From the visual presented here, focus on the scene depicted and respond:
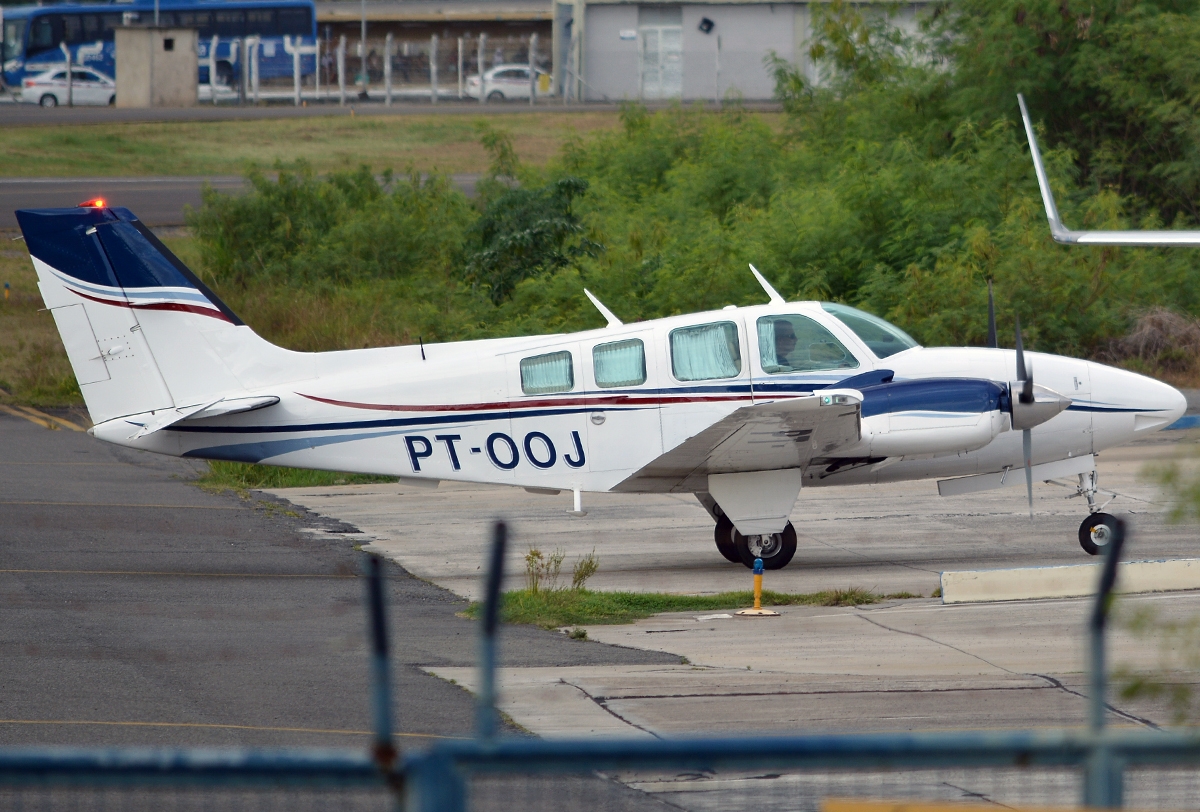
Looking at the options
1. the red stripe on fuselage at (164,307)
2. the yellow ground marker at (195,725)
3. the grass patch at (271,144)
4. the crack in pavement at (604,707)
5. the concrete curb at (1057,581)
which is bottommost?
the crack in pavement at (604,707)

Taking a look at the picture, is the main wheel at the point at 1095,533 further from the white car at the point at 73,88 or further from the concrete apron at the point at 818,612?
the white car at the point at 73,88

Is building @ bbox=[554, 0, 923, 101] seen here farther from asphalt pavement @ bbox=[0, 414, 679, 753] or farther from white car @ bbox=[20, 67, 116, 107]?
asphalt pavement @ bbox=[0, 414, 679, 753]

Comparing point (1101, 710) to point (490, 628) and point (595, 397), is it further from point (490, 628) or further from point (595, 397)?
point (595, 397)

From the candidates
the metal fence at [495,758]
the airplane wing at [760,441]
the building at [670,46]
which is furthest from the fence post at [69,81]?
the metal fence at [495,758]

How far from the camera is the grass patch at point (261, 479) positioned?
58.4 feet

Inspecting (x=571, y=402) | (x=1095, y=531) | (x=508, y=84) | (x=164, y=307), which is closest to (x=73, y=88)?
(x=508, y=84)

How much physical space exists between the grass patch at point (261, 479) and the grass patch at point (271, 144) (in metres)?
23.1

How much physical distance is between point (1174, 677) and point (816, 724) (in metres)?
2.39

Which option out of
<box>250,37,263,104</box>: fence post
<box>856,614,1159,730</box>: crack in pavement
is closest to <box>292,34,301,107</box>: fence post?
<box>250,37,263,104</box>: fence post

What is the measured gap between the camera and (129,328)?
12750mm

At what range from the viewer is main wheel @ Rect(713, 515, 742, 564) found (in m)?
13.1

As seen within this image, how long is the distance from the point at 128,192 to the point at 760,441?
31.0 meters

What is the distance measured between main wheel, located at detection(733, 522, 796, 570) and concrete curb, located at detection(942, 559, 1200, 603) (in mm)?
2040

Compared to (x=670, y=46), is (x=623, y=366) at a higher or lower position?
lower
